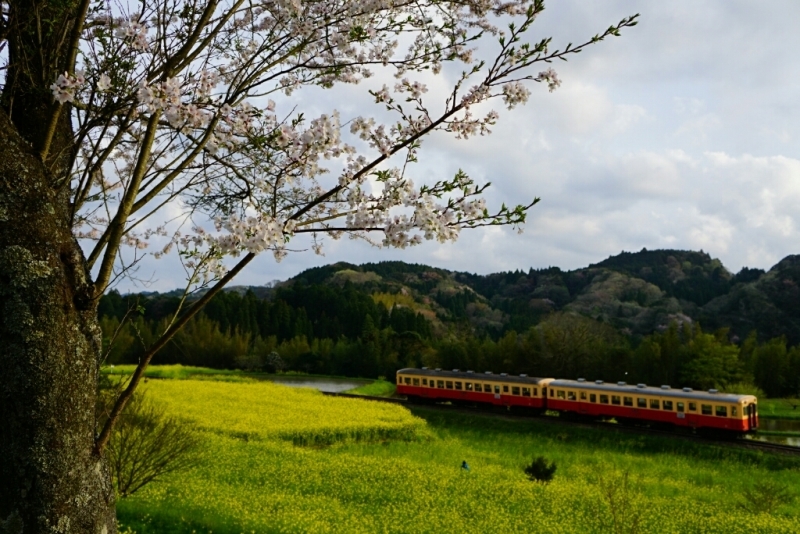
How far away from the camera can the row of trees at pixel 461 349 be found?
32.5 m

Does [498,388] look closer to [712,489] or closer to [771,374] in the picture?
[712,489]

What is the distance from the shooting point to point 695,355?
31609mm

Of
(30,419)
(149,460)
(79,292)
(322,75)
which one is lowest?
(149,460)

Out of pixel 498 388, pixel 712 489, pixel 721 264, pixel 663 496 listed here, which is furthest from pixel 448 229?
pixel 721 264

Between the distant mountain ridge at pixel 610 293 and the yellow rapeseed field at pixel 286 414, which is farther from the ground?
the distant mountain ridge at pixel 610 293

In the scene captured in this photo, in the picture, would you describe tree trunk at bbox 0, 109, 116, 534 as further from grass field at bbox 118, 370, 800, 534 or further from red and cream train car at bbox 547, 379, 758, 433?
red and cream train car at bbox 547, 379, 758, 433

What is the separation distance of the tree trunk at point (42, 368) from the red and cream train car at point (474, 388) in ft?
75.4

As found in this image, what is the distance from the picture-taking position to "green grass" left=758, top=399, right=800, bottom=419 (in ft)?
91.2

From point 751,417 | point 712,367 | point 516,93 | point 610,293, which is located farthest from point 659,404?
point 610,293

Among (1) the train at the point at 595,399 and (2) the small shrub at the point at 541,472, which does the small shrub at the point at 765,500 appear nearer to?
(2) the small shrub at the point at 541,472

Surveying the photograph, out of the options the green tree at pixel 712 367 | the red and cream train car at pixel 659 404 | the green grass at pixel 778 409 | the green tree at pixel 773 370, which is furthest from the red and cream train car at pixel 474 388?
the green tree at pixel 773 370

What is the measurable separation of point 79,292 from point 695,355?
33789 mm

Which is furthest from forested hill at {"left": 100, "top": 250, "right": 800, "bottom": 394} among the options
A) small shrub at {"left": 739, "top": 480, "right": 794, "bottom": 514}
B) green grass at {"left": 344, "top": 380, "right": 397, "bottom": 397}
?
small shrub at {"left": 739, "top": 480, "right": 794, "bottom": 514}

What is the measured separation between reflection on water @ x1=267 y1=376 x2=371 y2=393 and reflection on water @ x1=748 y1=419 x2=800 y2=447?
923 inches
